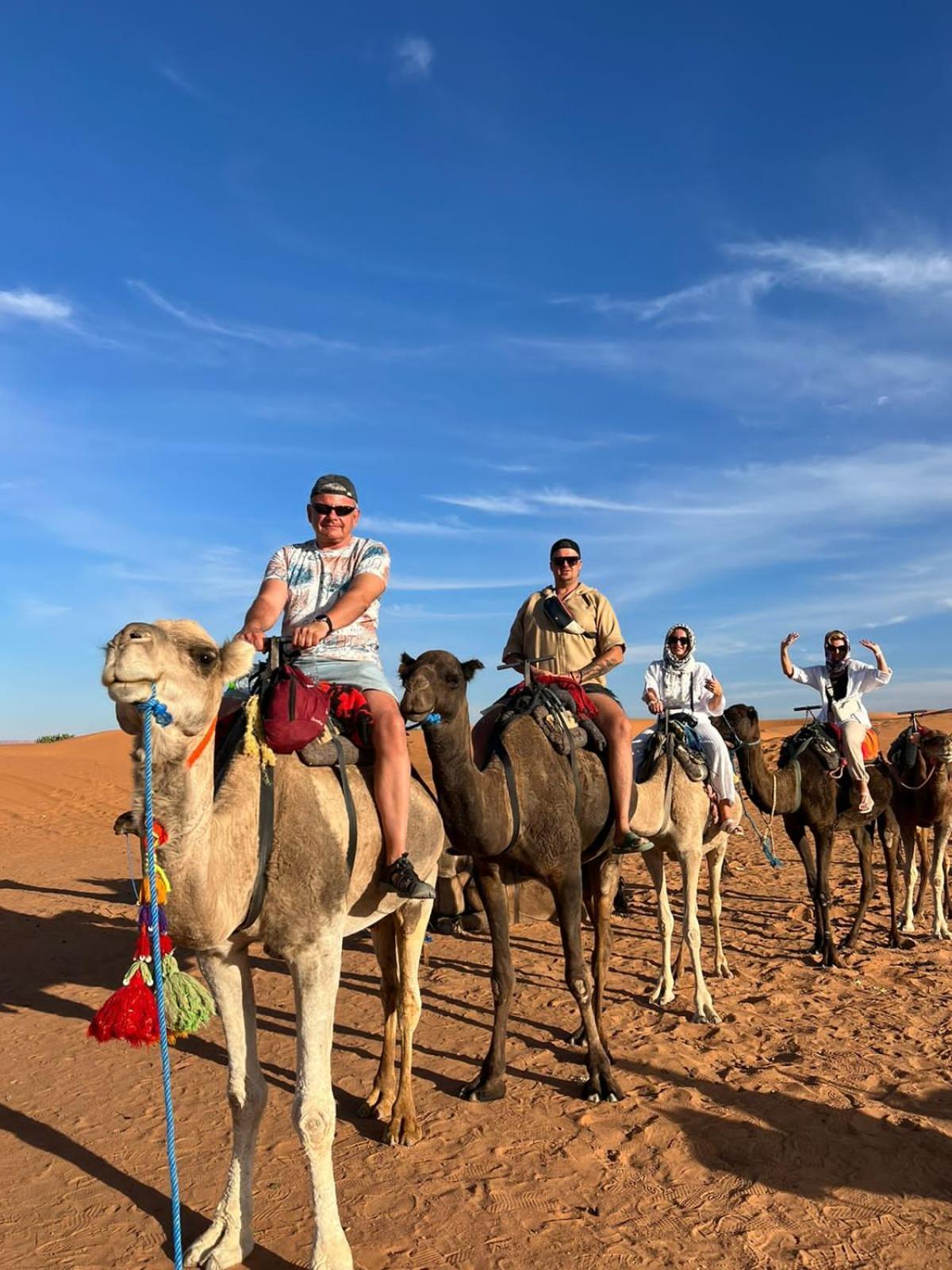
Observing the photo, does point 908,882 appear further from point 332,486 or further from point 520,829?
point 332,486

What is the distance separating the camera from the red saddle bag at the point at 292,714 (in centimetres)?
411

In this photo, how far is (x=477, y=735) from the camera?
7.03 m

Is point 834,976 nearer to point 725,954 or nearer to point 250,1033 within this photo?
point 725,954

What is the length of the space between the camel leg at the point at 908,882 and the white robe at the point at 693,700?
11.2 feet

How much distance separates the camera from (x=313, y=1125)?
386cm

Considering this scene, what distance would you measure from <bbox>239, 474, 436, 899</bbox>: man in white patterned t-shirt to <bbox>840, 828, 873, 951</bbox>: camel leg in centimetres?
659

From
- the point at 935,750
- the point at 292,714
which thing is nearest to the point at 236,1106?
the point at 292,714

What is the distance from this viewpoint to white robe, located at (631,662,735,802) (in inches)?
344

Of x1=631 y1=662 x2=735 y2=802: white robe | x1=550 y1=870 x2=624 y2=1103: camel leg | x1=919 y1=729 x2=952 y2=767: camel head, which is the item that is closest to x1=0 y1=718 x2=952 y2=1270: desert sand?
x1=550 y1=870 x2=624 y2=1103: camel leg

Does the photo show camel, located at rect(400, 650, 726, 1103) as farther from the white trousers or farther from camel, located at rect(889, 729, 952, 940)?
camel, located at rect(889, 729, 952, 940)

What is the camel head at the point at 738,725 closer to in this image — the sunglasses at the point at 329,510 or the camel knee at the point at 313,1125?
the sunglasses at the point at 329,510

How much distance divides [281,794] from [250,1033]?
112cm

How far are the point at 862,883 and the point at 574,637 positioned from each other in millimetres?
5358

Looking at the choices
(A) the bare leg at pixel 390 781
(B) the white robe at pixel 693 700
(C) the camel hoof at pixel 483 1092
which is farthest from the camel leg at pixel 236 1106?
(B) the white robe at pixel 693 700
